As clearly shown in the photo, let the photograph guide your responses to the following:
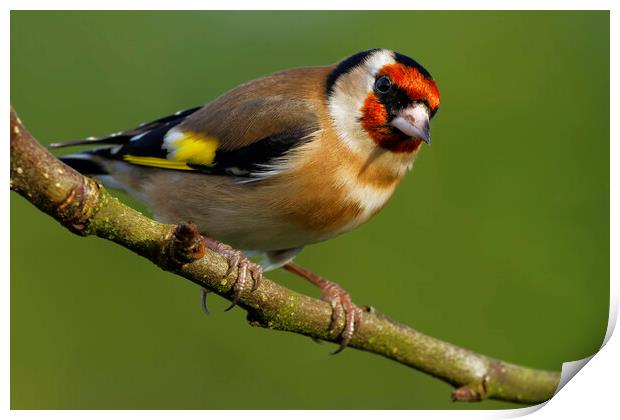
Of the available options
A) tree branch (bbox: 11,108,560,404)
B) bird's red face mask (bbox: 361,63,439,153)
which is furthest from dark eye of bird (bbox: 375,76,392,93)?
tree branch (bbox: 11,108,560,404)

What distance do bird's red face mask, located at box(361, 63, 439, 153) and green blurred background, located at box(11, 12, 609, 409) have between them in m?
0.13

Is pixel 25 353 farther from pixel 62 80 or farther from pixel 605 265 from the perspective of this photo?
pixel 605 265

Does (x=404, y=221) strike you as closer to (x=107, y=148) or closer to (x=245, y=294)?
(x=245, y=294)

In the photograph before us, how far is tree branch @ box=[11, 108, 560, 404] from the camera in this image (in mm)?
1397

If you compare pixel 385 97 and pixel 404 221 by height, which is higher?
pixel 385 97

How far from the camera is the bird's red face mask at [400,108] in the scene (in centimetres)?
193

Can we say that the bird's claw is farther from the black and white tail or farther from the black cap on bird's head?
the black and white tail

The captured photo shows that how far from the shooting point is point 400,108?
2021 mm

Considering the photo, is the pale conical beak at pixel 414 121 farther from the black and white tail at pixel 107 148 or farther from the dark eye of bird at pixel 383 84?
the black and white tail at pixel 107 148

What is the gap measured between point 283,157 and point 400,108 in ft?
1.15

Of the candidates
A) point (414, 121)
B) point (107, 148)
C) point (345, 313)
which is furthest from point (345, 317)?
point (107, 148)

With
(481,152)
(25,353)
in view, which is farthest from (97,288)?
(481,152)

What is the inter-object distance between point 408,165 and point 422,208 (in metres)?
0.15

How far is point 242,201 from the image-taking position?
6.96 ft
